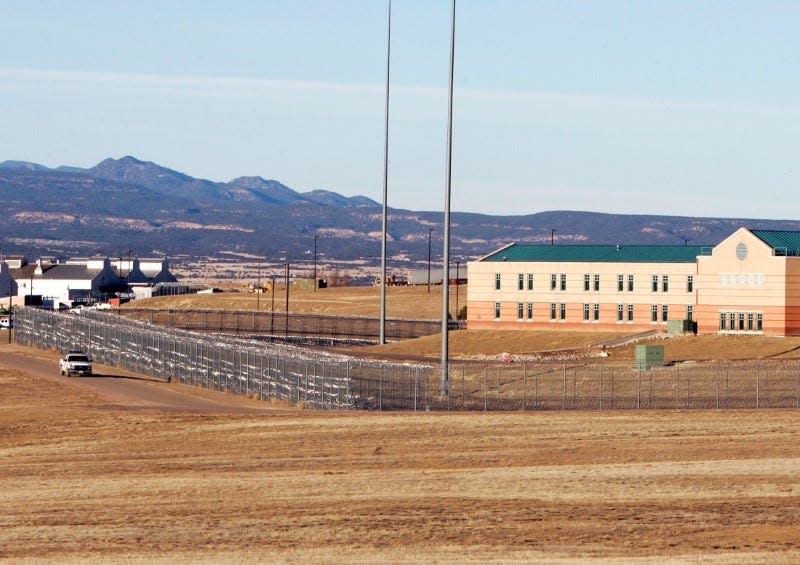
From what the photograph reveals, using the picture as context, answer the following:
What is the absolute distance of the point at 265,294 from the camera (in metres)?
200

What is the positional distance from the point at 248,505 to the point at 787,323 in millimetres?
73237

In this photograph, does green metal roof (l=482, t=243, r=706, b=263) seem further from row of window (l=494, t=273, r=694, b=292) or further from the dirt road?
the dirt road

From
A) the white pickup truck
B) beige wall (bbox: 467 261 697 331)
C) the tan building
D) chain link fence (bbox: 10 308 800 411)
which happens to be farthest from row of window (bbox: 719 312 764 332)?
the white pickup truck

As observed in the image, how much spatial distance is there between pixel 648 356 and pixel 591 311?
3019cm

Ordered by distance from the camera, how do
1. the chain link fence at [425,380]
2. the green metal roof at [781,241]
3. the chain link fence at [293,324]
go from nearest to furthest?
the chain link fence at [425,380] < the green metal roof at [781,241] < the chain link fence at [293,324]

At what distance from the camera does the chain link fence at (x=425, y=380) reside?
62325 mm

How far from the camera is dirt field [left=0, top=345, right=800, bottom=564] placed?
96.3 ft

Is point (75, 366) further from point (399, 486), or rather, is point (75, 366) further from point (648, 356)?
point (399, 486)

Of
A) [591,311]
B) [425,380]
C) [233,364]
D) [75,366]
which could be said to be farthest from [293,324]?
[425,380]

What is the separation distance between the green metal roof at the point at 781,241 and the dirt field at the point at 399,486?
47.7 m

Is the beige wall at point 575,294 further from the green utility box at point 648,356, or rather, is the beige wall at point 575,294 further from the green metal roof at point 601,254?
the green utility box at point 648,356

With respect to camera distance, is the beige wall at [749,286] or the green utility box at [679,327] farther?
the green utility box at [679,327]

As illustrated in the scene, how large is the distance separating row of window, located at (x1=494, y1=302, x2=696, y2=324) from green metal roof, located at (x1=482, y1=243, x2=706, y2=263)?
11.2ft

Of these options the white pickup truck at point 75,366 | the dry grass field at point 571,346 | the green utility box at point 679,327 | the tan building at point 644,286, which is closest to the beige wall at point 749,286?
the tan building at point 644,286
